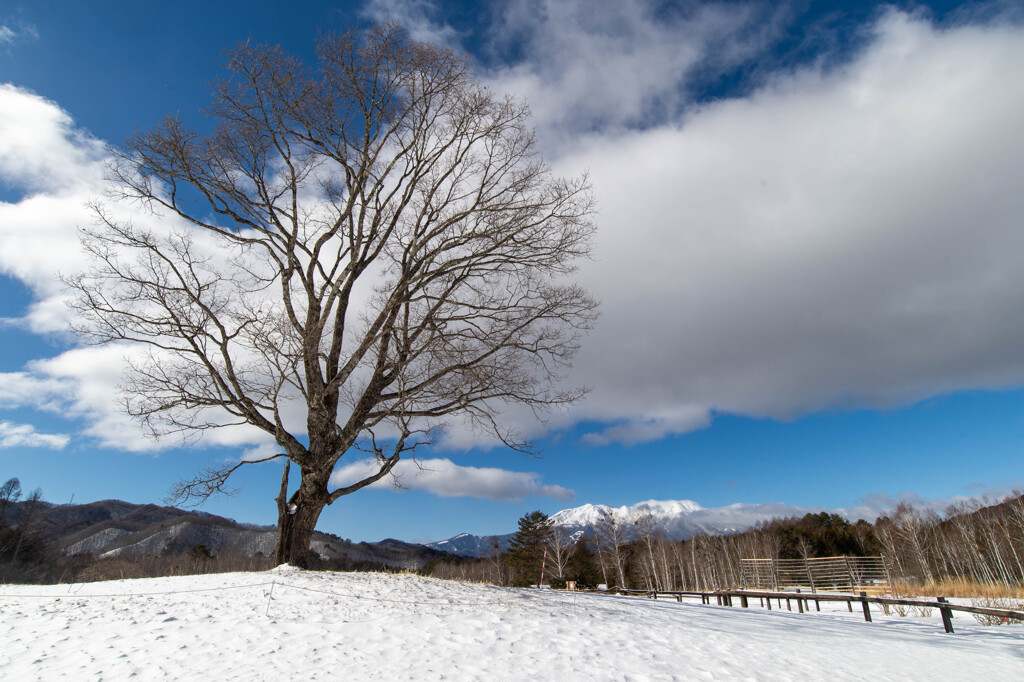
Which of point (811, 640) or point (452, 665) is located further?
point (811, 640)

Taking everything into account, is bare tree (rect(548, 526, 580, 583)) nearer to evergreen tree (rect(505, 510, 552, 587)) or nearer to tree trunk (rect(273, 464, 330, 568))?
evergreen tree (rect(505, 510, 552, 587))

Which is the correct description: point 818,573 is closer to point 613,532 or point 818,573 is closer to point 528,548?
point 613,532

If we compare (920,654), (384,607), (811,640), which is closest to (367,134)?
(384,607)

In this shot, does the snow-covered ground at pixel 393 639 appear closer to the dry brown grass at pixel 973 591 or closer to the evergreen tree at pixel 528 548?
the dry brown grass at pixel 973 591

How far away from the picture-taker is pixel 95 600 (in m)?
7.21

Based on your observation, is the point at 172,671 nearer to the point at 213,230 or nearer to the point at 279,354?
the point at 279,354

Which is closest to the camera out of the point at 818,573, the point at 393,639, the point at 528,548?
the point at 393,639

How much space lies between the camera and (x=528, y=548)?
220 feet

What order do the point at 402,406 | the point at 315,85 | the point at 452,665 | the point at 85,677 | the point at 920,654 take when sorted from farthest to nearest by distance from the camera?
the point at 315,85 < the point at 402,406 < the point at 920,654 < the point at 452,665 < the point at 85,677

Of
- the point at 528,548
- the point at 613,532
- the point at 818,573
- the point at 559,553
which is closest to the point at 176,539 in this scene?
the point at 528,548

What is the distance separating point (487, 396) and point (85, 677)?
7692 mm

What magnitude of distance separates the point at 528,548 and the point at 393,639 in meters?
65.8

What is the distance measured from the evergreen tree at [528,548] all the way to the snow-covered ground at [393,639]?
184ft

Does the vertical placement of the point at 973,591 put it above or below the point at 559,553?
below
